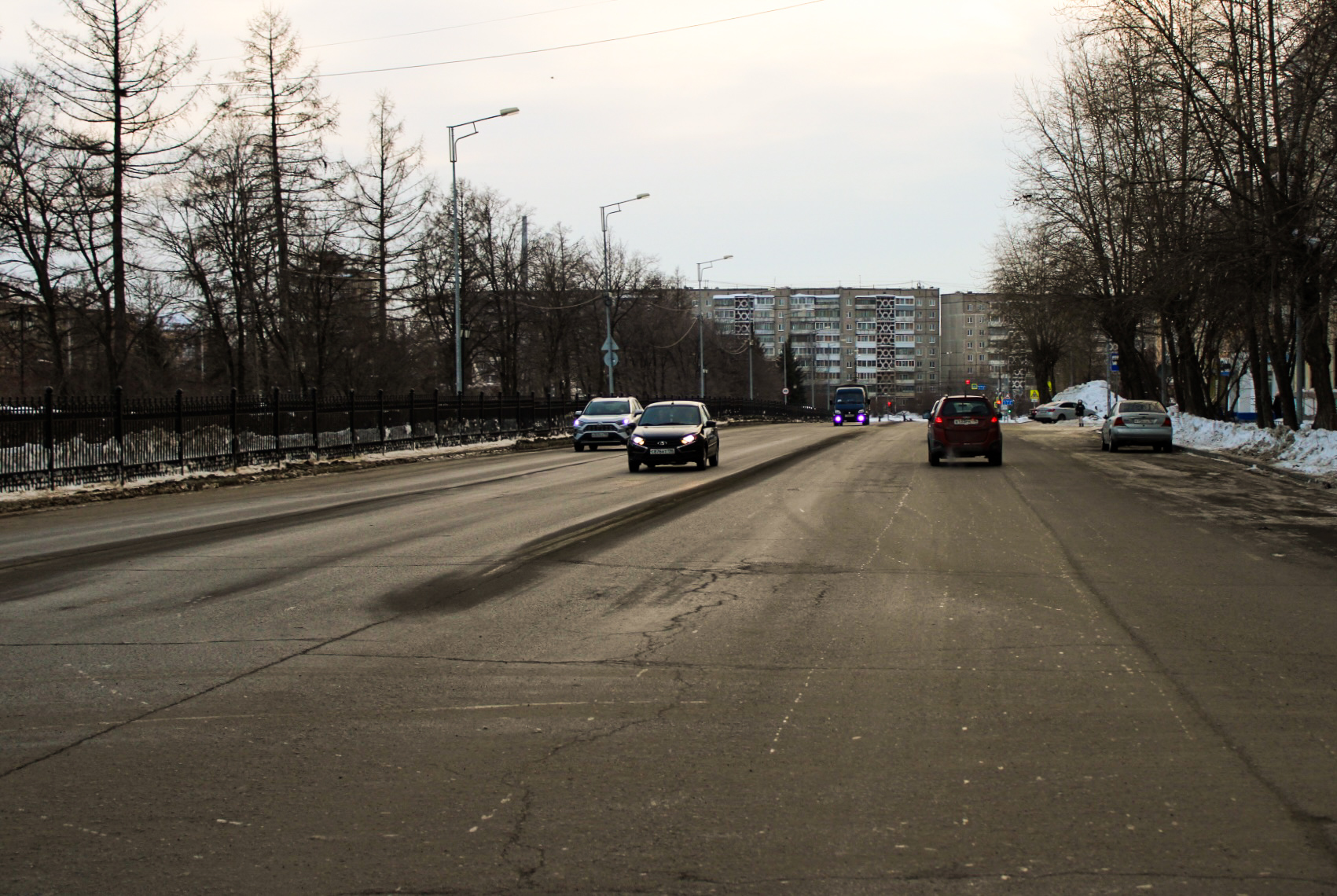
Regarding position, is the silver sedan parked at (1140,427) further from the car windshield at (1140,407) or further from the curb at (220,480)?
the curb at (220,480)

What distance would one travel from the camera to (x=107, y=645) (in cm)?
761

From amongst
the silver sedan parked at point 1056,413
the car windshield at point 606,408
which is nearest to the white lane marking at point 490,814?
the car windshield at point 606,408

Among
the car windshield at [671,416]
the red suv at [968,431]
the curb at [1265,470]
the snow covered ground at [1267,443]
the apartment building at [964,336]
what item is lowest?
the curb at [1265,470]

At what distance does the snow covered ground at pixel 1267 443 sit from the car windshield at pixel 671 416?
41.4 feet

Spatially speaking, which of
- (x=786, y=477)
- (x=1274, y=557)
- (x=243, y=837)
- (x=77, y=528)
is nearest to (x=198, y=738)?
(x=243, y=837)

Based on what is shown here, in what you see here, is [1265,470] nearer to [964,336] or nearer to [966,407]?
[966,407]

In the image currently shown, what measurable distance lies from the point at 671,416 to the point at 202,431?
1040 cm

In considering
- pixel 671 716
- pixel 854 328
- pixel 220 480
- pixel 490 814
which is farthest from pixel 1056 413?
pixel 854 328

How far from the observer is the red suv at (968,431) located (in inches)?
1064

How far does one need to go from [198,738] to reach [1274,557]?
10296mm

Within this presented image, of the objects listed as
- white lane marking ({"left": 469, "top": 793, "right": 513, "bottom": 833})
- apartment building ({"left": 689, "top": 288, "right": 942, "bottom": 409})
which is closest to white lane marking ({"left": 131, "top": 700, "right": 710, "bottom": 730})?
white lane marking ({"left": 469, "top": 793, "right": 513, "bottom": 833})

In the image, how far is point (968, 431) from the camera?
2705cm

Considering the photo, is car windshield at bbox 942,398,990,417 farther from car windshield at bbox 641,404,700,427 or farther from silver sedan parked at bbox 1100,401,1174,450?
silver sedan parked at bbox 1100,401,1174,450

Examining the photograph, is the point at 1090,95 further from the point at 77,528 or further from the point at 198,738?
the point at 198,738
